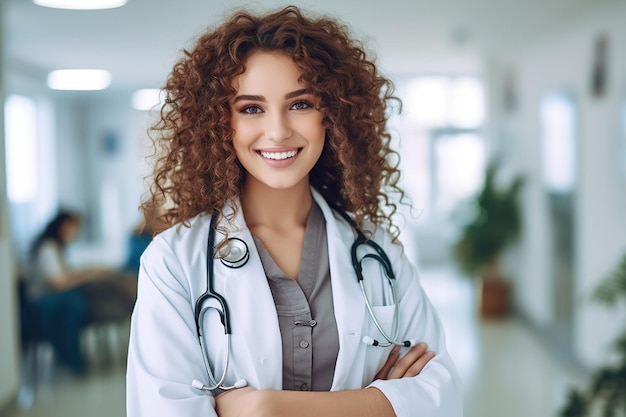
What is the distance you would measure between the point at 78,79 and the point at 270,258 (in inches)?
335

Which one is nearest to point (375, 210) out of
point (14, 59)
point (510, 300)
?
point (510, 300)

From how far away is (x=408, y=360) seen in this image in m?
1.29

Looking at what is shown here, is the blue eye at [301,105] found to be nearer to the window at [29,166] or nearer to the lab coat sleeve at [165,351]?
the lab coat sleeve at [165,351]

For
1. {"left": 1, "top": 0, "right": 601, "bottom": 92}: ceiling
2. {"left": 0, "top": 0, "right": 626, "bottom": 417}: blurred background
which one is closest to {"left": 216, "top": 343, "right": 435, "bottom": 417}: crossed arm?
{"left": 0, "top": 0, "right": 626, "bottom": 417}: blurred background

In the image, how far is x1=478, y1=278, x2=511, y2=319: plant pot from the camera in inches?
285

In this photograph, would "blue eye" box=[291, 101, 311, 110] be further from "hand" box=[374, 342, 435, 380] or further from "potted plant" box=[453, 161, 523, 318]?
"potted plant" box=[453, 161, 523, 318]

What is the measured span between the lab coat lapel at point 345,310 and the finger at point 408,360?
73 mm

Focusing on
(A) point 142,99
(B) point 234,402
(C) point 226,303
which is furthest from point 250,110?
(A) point 142,99

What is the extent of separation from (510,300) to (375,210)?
21.1 feet

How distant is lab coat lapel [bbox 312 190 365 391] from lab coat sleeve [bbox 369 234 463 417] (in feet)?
0.16

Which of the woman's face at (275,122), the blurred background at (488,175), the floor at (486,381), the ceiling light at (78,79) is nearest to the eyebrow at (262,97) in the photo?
the woman's face at (275,122)

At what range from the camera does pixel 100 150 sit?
11938 millimetres

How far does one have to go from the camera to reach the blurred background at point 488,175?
4516mm

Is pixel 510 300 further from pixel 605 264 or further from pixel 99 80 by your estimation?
pixel 99 80
